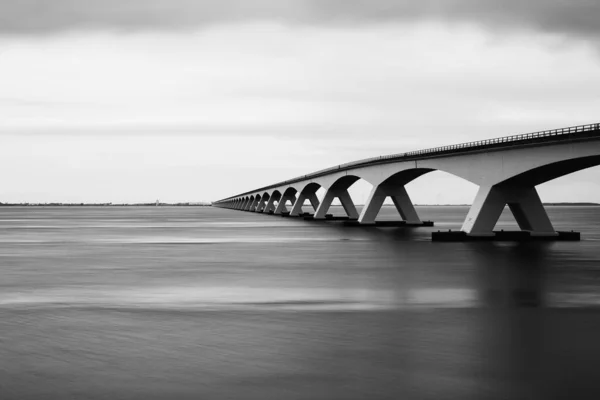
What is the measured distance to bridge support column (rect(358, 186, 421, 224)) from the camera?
238ft

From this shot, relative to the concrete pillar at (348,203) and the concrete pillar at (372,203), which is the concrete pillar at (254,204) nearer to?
the concrete pillar at (348,203)

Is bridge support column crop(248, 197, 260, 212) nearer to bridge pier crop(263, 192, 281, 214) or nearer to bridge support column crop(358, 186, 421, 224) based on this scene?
bridge pier crop(263, 192, 281, 214)

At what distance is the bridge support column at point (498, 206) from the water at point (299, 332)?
16710mm

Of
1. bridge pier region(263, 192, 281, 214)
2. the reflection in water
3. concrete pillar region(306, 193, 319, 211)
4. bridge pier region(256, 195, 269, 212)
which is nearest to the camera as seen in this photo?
the reflection in water

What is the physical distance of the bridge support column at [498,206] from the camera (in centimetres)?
4541

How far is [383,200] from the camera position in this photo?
73188 mm

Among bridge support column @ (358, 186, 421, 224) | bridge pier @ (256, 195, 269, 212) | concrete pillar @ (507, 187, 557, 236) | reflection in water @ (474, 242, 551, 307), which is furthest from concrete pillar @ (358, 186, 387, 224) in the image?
bridge pier @ (256, 195, 269, 212)

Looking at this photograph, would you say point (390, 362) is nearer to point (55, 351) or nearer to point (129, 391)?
point (129, 391)

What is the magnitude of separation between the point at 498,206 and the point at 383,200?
1095 inches

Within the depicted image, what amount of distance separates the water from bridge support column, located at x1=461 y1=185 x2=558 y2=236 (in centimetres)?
1671

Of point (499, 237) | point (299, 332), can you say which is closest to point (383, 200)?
point (499, 237)

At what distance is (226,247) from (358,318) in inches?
1062

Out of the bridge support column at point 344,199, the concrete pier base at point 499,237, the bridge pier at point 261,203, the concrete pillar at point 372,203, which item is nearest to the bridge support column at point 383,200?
the concrete pillar at point 372,203

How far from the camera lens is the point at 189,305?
679 inches
